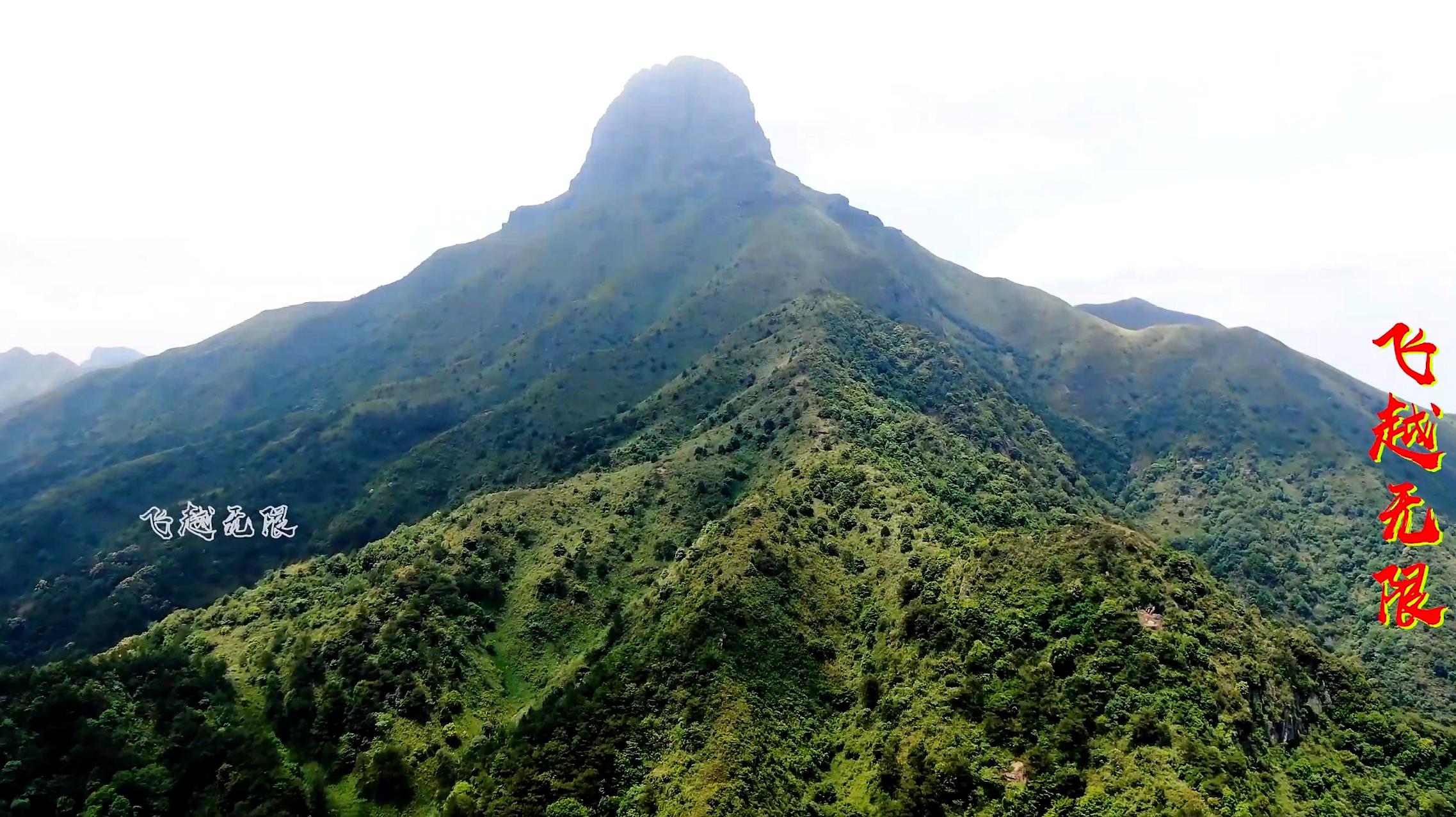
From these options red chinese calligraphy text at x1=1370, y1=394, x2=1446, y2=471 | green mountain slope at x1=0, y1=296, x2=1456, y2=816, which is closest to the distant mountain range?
green mountain slope at x1=0, y1=296, x2=1456, y2=816

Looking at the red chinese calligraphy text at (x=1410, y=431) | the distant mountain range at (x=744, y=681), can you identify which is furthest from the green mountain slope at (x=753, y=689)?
the red chinese calligraphy text at (x=1410, y=431)

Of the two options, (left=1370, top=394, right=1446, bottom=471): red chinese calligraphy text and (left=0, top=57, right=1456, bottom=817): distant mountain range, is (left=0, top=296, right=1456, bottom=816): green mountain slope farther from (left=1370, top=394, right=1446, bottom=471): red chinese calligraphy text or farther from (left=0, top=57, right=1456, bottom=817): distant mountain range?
(left=1370, top=394, right=1446, bottom=471): red chinese calligraphy text

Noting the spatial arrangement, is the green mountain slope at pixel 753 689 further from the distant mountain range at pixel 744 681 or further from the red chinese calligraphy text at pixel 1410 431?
the red chinese calligraphy text at pixel 1410 431

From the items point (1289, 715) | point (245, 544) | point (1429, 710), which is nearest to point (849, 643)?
point (1289, 715)

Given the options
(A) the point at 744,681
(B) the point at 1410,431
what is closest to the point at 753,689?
(A) the point at 744,681

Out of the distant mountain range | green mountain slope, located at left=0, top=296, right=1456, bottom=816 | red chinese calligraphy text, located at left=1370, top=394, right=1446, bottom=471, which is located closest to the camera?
red chinese calligraphy text, located at left=1370, top=394, right=1446, bottom=471

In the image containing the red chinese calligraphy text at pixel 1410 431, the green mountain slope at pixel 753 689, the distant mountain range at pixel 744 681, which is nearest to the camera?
the red chinese calligraphy text at pixel 1410 431

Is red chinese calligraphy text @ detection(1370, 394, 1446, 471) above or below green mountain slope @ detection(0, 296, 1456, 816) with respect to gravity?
above

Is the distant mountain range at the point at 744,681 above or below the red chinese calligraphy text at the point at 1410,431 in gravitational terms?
below

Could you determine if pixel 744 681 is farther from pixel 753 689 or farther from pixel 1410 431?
pixel 1410 431

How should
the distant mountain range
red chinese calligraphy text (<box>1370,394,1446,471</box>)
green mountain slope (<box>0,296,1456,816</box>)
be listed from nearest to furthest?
red chinese calligraphy text (<box>1370,394,1446,471</box>)
green mountain slope (<box>0,296,1456,816</box>)
the distant mountain range
